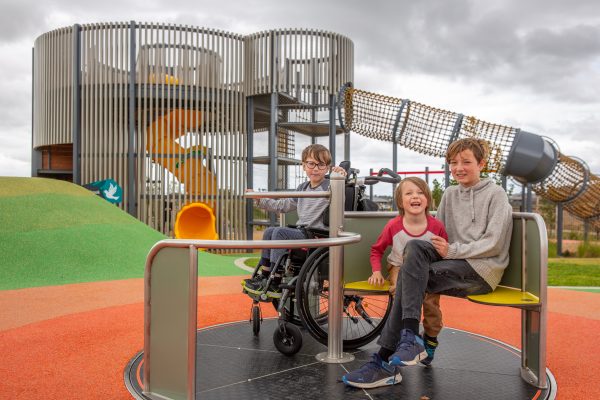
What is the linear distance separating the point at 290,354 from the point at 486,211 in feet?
5.47

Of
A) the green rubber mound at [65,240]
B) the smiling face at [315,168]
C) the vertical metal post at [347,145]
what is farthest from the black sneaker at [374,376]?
the vertical metal post at [347,145]

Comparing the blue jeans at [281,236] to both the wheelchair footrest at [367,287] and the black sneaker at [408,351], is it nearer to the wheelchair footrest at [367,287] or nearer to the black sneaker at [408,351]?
the wheelchair footrest at [367,287]

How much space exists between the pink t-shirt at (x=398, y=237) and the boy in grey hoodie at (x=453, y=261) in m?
0.12

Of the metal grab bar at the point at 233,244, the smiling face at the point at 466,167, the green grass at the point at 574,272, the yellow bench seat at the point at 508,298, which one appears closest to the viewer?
the metal grab bar at the point at 233,244

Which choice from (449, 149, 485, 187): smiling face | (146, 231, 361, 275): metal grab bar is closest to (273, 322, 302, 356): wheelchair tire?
(146, 231, 361, 275): metal grab bar

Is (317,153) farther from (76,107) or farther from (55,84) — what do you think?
(55,84)

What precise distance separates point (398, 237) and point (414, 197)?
0.31 metres

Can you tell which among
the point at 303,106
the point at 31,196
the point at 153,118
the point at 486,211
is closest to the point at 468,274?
the point at 486,211

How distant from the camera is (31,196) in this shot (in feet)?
33.4

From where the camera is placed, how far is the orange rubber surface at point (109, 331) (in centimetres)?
329

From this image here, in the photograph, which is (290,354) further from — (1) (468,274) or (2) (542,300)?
(2) (542,300)

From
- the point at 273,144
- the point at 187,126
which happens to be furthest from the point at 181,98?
the point at 273,144

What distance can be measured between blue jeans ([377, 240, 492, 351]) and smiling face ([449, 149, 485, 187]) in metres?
0.54

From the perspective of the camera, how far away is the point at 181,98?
42.5 ft
